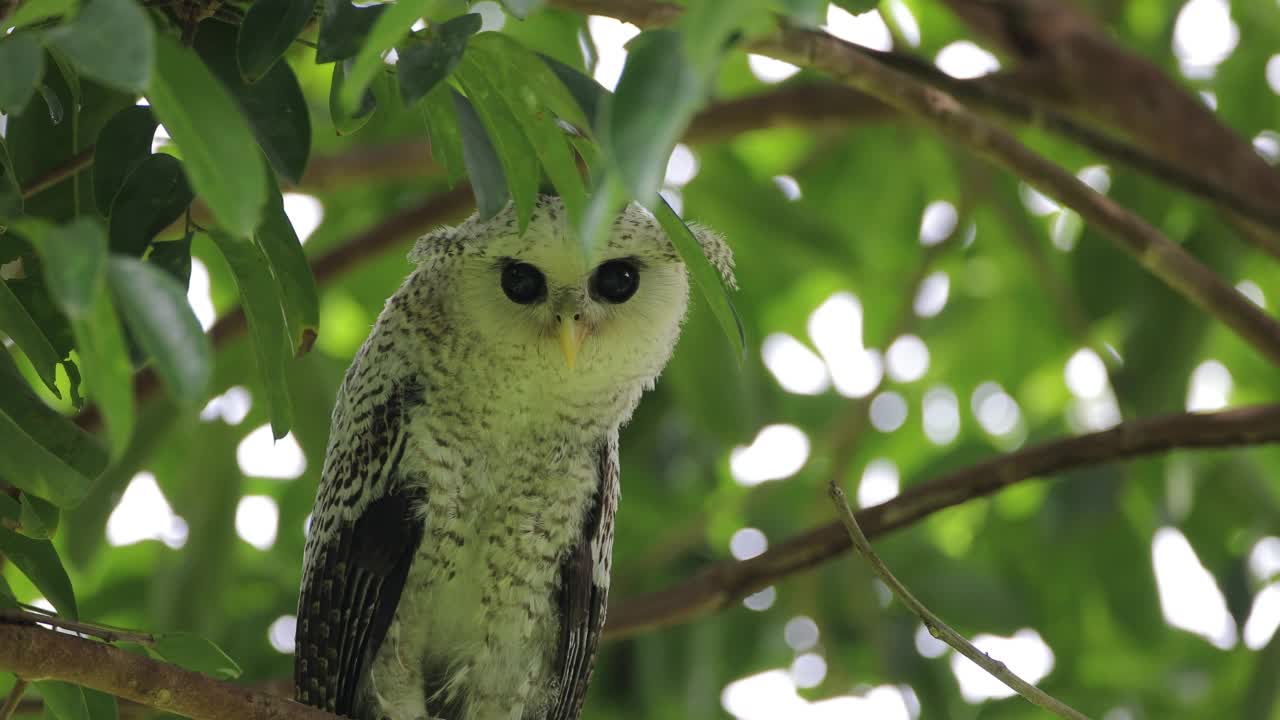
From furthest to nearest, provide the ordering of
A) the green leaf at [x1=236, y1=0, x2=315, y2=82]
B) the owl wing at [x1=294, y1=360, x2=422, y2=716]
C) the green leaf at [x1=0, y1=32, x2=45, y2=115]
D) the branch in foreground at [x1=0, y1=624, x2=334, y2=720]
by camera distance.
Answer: the owl wing at [x1=294, y1=360, x2=422, y2=716] → the branch in foreground at [x1=0, y1=624, x2=334, y2=720] → the green leaf at [x1=236, y1=0, x2=315, y2=82] → the green leaf at [x1=0, y1=32, x2=45, y2=115]

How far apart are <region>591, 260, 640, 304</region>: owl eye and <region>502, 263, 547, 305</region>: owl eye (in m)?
0.14

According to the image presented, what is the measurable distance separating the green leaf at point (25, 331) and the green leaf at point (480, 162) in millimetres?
692

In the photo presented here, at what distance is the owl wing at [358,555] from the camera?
3416mm

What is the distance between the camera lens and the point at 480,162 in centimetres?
200

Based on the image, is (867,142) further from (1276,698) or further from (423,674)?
(423,674)

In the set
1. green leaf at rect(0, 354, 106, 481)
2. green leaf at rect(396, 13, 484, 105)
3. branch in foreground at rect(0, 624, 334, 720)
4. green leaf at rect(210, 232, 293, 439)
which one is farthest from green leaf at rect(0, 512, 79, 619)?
green leaf at rect(396, 13, 484, 105)

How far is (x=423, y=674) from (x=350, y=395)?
2.53ft

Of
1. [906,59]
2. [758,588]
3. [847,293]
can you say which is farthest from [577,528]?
[847,293]

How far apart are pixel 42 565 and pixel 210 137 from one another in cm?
119

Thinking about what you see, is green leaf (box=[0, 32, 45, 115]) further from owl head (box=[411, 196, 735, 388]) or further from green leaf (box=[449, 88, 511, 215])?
owl head (box=[411, 196, 735, 388])

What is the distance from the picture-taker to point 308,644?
11.3 feet

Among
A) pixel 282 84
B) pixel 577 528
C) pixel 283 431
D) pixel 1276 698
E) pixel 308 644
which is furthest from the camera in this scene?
pixel 1276 698

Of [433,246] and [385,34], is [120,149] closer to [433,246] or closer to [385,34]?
[385,34]

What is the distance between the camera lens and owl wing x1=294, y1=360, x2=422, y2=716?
342cm
